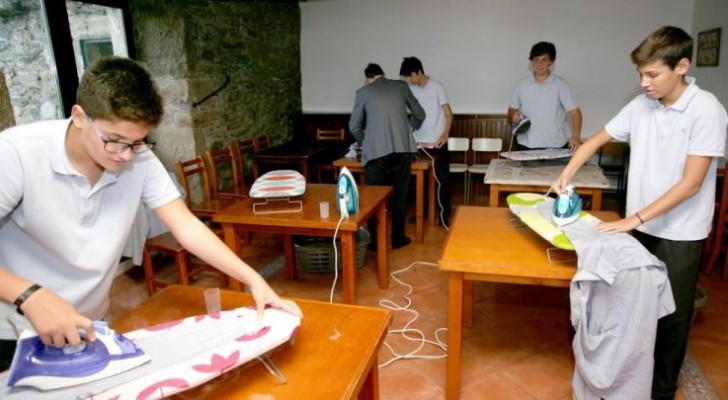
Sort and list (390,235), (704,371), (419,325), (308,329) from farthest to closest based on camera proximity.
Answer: (390,235), (419,325), (704,371), (308,329)

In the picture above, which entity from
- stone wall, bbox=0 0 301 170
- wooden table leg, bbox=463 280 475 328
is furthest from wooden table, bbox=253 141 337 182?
wooden table leg, bbox=463 280 475 328

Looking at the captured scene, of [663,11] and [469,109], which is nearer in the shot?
[663,11]

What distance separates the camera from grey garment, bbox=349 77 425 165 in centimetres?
377

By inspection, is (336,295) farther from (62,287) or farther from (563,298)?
(62,287)

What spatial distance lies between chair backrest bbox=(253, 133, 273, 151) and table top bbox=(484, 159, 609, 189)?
2.50 metres

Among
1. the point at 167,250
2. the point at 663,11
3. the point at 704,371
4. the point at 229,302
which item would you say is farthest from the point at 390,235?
the point at 663,11

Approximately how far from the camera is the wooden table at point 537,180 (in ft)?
9.23

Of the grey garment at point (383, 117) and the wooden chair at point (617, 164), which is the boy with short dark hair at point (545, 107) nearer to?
the grey garment at point (383, 117)

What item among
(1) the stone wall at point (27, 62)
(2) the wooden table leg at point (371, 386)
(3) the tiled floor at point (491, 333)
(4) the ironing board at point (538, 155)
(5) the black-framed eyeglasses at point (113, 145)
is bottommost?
(3) the tiled floor at point (491, 333)

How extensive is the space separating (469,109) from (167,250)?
387 cm

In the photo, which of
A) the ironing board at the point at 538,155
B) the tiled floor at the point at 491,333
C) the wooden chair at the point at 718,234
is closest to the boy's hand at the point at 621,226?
the tiled floor at the point at 491,333

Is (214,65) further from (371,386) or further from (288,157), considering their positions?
(371,386)

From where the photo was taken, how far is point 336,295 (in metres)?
3.25

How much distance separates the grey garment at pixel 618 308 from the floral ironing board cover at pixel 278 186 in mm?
1570
